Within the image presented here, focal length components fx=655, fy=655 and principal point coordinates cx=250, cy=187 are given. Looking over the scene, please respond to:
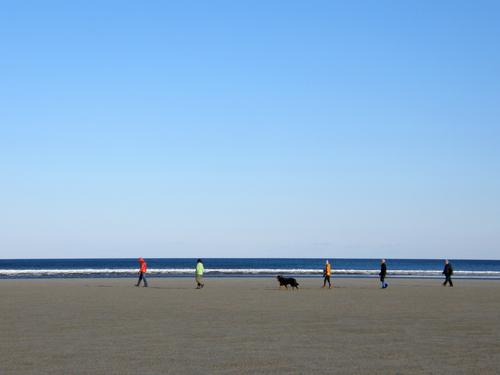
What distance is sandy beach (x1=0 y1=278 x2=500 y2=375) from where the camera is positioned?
11.0 meters

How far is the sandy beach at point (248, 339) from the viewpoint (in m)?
11.0

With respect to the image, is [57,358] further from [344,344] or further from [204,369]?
[344,344]

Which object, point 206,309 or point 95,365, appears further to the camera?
point 206,309

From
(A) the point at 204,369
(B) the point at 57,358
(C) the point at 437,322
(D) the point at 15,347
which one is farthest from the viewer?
(C) the point at 437,322

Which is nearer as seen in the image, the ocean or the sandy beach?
the sandy beach

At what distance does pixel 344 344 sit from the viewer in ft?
44.5

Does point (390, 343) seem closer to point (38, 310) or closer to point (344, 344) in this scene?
point (344, 344)

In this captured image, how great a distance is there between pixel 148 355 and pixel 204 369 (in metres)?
1.81

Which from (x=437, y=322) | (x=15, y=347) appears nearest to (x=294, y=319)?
(x=437, y=322)

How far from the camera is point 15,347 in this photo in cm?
1310

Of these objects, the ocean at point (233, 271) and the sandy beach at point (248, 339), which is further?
the ocean at point (233, 271)

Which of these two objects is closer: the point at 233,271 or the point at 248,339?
the point at 248,339

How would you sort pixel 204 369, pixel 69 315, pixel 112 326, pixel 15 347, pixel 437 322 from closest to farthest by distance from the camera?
pixel 204 369 < pixel 15 347 < pixel 112 326 < pixel 437 322 < pixel 69 315

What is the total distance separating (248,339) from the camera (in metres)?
14.4
